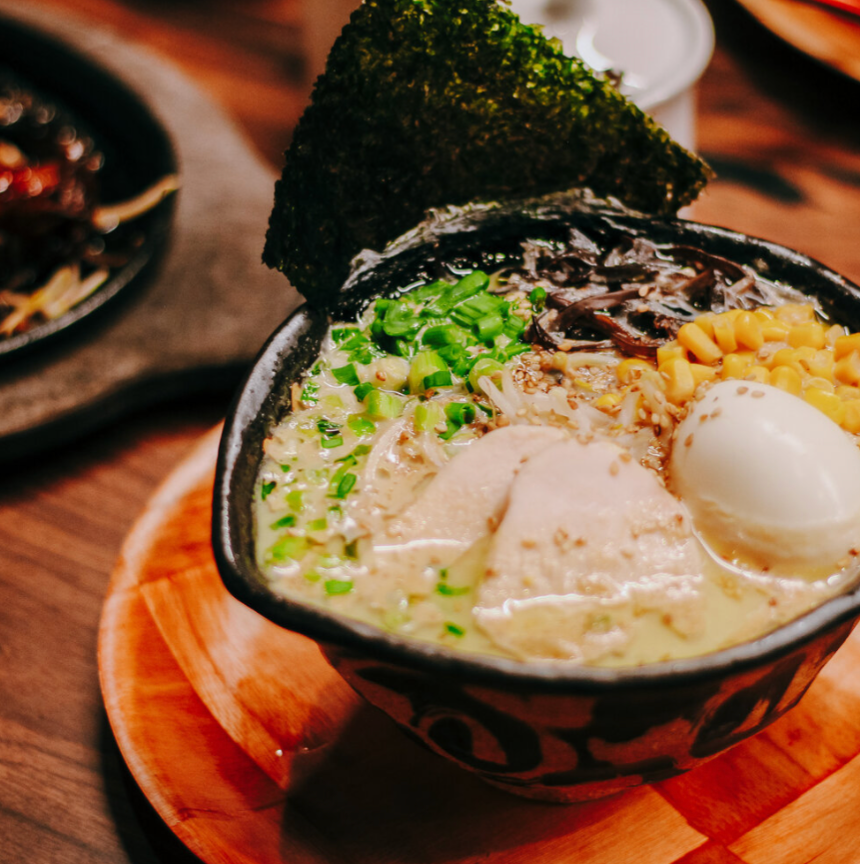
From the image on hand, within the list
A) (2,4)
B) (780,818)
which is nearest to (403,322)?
(780,818)

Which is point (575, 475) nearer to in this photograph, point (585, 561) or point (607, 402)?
point (585, 561)

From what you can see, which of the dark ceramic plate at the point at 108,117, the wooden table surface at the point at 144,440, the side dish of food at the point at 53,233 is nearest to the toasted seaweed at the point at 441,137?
the wooden table surface at the point at 144,440

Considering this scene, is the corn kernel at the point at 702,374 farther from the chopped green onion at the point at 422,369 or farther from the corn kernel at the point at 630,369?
the chopped green onion at the point at 422,369

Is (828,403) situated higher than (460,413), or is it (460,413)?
(828,403)

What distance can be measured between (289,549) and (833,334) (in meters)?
1.01

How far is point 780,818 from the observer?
1.26m

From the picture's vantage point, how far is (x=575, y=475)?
1173mm

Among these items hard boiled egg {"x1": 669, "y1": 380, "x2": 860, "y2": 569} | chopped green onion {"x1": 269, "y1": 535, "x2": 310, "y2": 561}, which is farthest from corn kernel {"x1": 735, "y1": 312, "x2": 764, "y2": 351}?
chopped green onion {"x1": 269, "y1": 535, "x2": 310, "y2": 561}

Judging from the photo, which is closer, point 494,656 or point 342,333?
point 494,656

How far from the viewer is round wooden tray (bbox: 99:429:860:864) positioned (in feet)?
4.05

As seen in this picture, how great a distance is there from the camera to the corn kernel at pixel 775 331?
144 centimetres

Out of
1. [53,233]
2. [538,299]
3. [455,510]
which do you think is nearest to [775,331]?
[538,299]

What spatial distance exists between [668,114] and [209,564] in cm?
178

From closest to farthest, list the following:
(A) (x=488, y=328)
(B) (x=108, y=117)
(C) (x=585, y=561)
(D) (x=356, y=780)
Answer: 1. (C) (x=585, y=561)
2. (D) (x=356, y=780)
3. (A) (x=488, y=328)
4. (B) (x=108, y=117)
